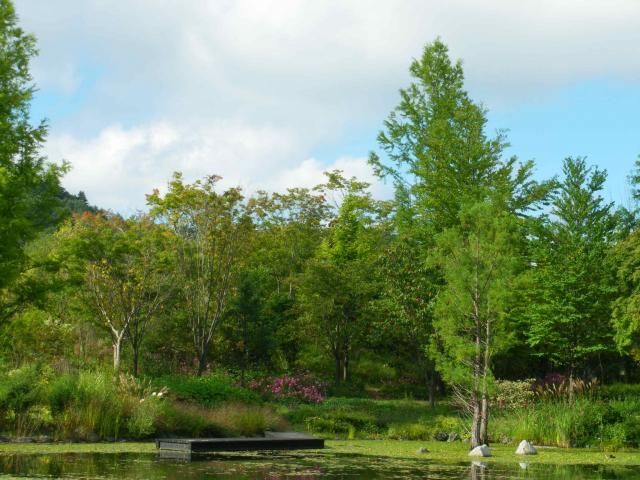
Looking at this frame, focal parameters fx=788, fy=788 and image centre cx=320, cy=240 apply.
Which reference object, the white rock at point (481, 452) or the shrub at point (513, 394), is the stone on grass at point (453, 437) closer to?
the shrub at point (513, 394)

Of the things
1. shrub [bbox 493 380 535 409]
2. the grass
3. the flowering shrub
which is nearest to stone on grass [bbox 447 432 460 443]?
shrub [bbox 493 380 535 409]

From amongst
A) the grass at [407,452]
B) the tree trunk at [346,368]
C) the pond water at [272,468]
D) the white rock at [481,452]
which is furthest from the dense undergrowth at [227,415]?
the tree trunk at [346,368]

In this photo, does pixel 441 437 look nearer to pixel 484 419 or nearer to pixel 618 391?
pixel 484 419

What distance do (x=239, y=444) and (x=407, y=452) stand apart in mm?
3811

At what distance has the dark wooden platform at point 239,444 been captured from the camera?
16562mm

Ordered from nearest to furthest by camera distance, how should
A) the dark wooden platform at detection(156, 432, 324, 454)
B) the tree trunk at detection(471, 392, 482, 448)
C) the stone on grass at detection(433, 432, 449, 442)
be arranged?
the dark wooden platform at detection(156, 432, 324, 454), the tree trunk at detection(471, 392, 482, 448), the stone on grass at detection(433, 432, 449, 442)

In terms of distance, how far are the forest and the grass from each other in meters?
0.90

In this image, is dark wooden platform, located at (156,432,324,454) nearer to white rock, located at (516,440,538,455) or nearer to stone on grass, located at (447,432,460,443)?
white rock, located at (516,440,538,455)

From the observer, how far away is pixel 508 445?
20.7 m

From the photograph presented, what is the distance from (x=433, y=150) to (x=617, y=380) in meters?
13.9

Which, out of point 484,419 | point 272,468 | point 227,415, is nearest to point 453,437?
point 484,419

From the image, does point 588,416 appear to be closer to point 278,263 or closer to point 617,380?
point 617,380

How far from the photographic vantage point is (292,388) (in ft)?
100

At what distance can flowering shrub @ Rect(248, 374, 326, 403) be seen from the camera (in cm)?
2950
